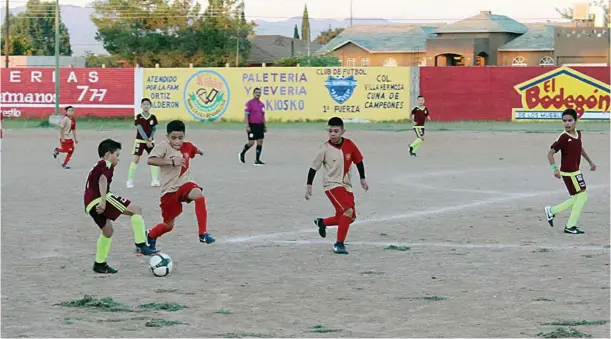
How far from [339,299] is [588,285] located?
7.47 ft

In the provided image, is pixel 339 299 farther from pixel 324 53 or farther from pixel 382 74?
pixel 324 53

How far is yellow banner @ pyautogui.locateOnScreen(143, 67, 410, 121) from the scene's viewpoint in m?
40.7

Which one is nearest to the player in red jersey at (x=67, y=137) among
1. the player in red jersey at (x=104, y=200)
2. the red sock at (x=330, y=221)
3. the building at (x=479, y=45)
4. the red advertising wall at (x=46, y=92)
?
the red sock at (x=330, y=221)

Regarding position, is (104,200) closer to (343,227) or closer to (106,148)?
(106,148)

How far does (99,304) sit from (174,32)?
67.5 m

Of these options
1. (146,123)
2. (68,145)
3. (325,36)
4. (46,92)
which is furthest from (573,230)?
(325,36)

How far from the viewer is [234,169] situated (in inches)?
854

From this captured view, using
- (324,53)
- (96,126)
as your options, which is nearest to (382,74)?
(96,126)

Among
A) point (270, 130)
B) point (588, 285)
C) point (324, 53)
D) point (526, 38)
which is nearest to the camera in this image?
point (588, 285)

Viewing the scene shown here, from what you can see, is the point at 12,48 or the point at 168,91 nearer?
the point at 168,91

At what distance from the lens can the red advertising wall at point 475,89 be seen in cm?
3988

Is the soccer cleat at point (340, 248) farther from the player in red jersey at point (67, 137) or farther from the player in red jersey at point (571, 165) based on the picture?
the player in red jersey at point (67, 137)

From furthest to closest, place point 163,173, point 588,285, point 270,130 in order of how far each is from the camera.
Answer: point 270,130 → point 163,173 → point 588,285

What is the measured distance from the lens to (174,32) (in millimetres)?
74562
